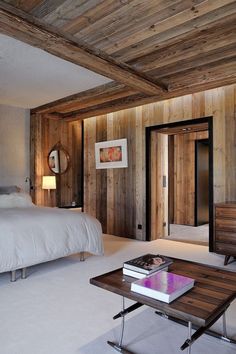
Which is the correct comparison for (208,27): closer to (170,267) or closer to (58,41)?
(58,41)

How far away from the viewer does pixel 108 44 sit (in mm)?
2920

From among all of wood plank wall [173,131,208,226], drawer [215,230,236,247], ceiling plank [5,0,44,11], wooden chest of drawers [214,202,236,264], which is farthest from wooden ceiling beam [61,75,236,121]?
ceiling plank [5,0,44,11]

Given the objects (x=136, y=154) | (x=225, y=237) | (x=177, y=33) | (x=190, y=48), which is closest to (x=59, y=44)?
(x=177, y=33)

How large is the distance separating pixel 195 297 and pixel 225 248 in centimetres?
232

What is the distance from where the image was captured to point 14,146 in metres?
5.77

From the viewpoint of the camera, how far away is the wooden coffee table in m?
1.40

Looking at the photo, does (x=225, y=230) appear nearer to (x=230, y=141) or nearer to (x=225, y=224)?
(x=225, y=224)

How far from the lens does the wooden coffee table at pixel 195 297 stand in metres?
1.40

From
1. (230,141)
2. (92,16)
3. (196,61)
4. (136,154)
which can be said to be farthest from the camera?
(136,154)

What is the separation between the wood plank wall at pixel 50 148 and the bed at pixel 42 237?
255 cm

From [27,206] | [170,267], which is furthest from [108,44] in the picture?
[27,206]

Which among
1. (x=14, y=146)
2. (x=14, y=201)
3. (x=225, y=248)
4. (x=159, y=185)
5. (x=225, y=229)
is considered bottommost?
(x=225, y=248)

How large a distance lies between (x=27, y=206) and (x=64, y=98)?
85.5 inches

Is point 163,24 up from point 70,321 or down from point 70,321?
up
